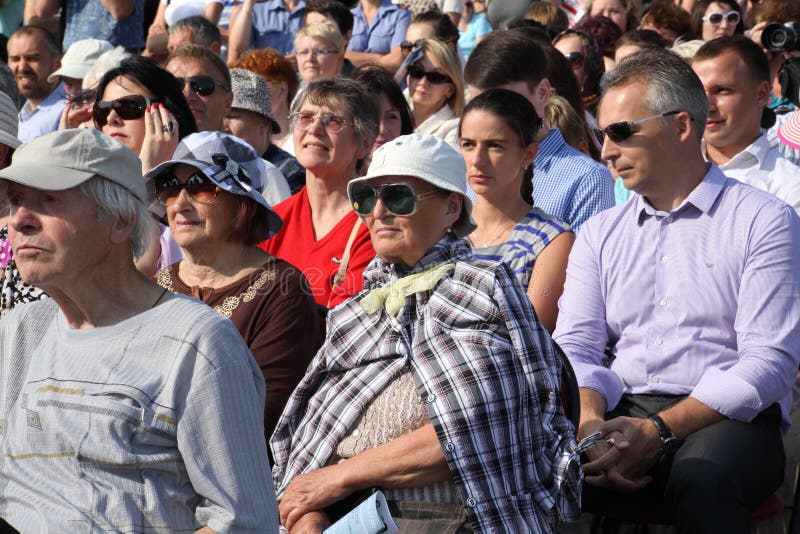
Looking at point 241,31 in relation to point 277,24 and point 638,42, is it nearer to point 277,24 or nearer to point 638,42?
point 277,24

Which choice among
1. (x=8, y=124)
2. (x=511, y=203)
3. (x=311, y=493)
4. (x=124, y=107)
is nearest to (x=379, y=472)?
(x=311, y=493)

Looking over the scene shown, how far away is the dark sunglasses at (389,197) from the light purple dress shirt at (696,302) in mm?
897

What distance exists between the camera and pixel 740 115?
18.7ft

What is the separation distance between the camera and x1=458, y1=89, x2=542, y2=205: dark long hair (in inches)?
205

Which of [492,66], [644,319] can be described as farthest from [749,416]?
[492,66]

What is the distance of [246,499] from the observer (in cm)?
273

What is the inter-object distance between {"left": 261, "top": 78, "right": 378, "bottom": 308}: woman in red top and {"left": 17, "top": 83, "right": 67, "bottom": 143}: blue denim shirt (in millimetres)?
3738

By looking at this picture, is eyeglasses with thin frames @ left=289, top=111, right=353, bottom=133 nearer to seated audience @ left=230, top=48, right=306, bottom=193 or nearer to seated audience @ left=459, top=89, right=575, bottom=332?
seated audience @ left=459, top=89, right=575, bottom=332

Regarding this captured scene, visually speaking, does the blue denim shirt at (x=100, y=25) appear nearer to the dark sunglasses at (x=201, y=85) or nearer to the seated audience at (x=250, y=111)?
the seated audience at (x=250, y=111)

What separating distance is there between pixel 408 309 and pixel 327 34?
5.41 m

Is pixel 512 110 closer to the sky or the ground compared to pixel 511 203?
closer to the sky

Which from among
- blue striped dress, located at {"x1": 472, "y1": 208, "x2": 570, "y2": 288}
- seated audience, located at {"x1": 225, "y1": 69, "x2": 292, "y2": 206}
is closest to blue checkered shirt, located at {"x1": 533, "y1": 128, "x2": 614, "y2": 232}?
blue striped dress, located at {"x1": 472, "y1": 208, "x2": 570, "y2": 288}

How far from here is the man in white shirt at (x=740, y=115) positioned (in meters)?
5.64

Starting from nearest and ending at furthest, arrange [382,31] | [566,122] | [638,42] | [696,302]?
[696,302], [566,122], [638,42], [382,31]
